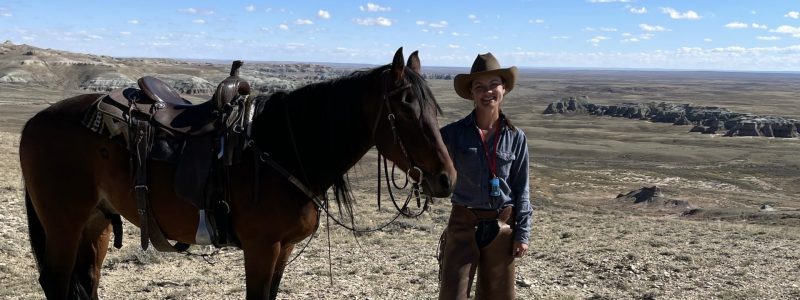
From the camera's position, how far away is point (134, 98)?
408 centimetres

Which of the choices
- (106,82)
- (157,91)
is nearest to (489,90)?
(157,91)

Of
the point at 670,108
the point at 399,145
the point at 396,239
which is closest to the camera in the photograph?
the point at 399,145

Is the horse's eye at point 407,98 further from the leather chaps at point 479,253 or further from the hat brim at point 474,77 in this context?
the leather chaps at point 479,253

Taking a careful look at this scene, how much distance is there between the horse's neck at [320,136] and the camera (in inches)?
141

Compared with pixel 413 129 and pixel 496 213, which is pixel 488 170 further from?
pixel 413 129

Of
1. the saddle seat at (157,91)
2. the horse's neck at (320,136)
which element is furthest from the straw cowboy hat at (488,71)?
the saddle seat at (157,91)

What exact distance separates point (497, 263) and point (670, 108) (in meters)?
83.9

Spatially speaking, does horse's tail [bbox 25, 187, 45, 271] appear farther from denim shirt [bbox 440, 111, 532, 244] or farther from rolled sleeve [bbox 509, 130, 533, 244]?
rolled sleeve [bbox 509, 130, 533, 244]

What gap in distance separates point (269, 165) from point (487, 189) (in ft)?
4.68

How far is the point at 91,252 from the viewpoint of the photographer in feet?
14.6

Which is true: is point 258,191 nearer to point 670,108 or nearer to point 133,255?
point 133,255

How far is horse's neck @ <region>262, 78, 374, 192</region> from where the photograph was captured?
11.8 feet

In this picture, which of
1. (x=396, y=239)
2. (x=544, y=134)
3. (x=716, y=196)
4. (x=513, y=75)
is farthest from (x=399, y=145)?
(x=544, y=134)

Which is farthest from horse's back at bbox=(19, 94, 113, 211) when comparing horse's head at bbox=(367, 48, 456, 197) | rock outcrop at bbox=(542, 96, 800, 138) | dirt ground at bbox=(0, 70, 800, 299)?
rock outcrop at bbox=(542, 96, 800, 138)
